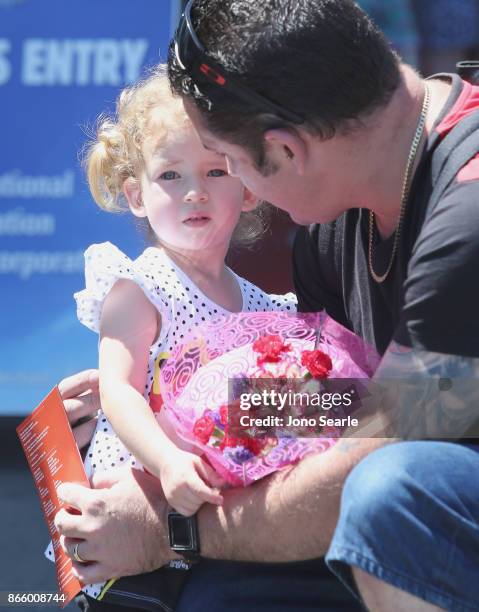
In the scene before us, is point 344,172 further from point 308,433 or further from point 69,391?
point 69,391

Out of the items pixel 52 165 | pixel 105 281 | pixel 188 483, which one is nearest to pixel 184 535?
pixel 188 483

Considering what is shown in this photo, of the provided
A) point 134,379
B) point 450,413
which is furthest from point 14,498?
point 450,413

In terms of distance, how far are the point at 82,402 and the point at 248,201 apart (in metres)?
0.63

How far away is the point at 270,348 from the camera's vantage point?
2111mm

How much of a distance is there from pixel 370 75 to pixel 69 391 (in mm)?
1064

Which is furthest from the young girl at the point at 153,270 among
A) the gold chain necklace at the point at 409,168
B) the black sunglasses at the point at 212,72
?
the gold chain necklace at the point at 409,168

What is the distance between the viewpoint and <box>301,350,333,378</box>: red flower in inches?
81.5

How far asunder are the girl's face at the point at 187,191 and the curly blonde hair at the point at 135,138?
0.03 metres

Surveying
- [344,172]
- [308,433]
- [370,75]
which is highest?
[370,75]

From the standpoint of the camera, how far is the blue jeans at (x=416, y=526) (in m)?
1.73

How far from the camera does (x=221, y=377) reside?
6.99 feet

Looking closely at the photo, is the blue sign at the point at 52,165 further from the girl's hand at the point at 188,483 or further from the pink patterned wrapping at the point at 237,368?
the girl's hand at the point at 188,483

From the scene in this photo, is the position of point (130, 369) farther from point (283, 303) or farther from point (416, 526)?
point (416, 526)

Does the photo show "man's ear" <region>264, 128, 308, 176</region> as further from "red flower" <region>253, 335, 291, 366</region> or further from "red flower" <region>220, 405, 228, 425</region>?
"red flower" <region>220, 405, 228, 425</region>
